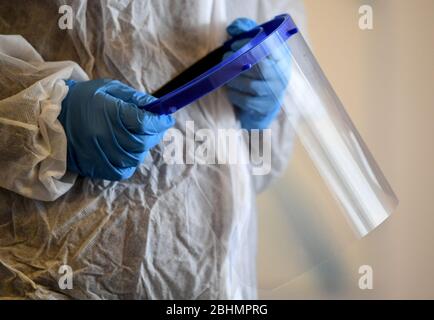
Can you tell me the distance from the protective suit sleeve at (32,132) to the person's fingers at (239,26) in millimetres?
253

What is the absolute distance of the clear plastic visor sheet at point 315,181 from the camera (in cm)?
65

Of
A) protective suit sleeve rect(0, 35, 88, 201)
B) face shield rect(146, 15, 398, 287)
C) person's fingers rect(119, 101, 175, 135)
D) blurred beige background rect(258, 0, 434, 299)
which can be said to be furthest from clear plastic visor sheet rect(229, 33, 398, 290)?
blurred beige background rect(258, 0, 434, 299)

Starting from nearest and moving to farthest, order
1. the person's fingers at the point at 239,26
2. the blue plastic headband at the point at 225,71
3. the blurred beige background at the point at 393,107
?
the blue plastic headband at the point at 225,71 < the person's fingers at the point at 239,26 < the blurred beige background at the point at 393,107

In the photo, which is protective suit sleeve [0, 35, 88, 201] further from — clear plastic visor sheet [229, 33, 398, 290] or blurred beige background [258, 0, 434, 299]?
blurred beige background [258, 0, 434, 299]

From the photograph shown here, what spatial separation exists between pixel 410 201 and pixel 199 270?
633 mm

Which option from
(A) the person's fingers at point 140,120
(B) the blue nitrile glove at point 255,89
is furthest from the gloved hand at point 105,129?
(B) the blue nitrile glove at point 255,89

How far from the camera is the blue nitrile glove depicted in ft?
2.11

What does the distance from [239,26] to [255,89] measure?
0.37 ft

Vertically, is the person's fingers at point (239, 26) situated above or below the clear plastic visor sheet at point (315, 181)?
above

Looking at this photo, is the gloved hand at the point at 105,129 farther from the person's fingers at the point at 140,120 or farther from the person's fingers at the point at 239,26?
the person's fingers at the point at 239,26

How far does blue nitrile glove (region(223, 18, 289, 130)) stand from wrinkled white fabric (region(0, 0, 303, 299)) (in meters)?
0.03

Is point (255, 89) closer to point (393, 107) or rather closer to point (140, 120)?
point (140, 120)

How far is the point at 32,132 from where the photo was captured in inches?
25.1

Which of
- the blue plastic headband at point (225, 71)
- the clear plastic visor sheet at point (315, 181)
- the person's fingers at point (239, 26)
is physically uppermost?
the person's fingers at point (239, 26)
